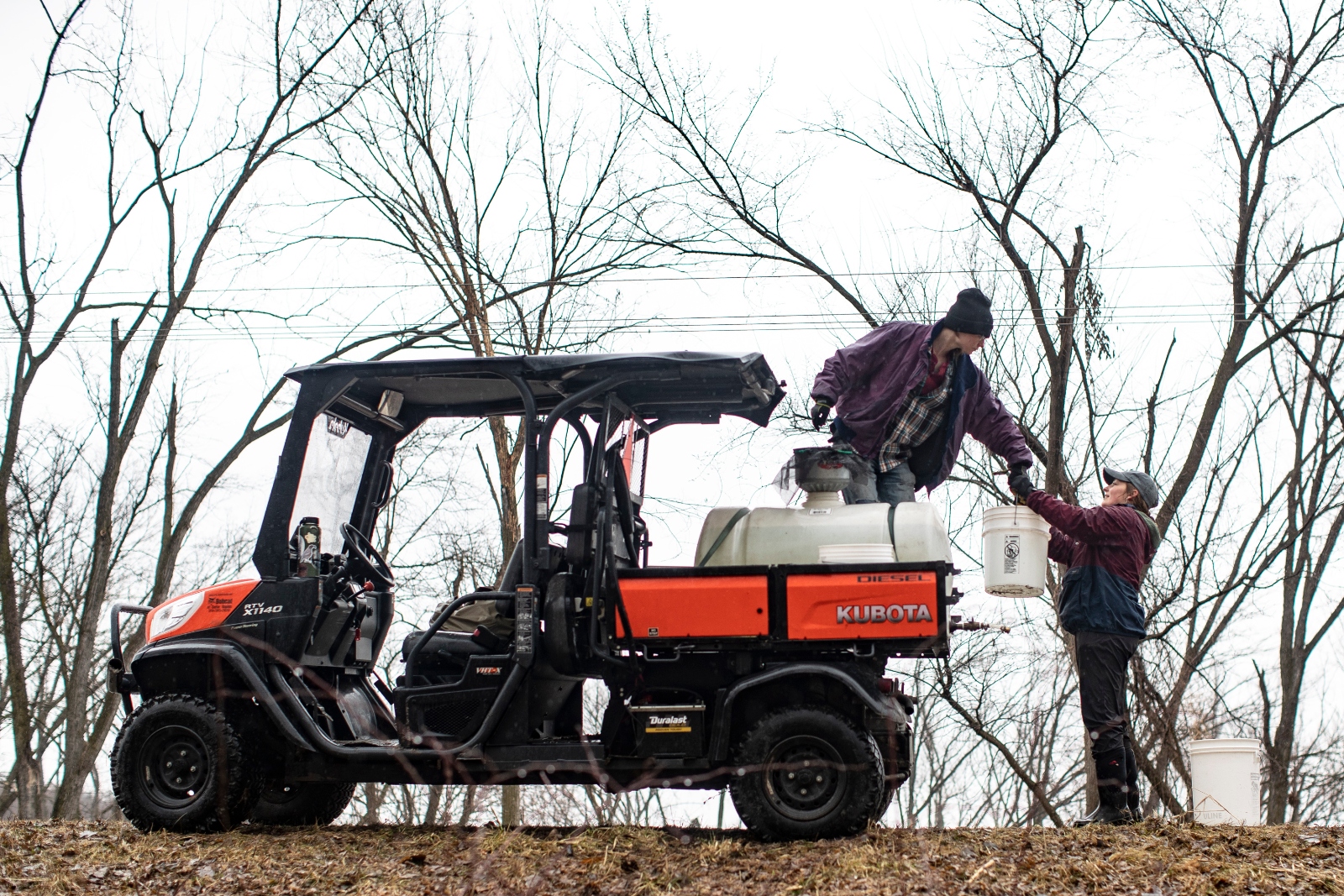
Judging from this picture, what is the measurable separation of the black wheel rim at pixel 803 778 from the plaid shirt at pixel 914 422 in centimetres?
159

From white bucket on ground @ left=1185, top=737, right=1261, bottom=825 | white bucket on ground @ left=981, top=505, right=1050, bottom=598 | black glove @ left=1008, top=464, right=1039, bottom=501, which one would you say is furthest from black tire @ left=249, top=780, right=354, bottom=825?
white bucket on ground @ left=1185, top=737, right=1261, bottom=825

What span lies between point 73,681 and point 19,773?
1336 mm

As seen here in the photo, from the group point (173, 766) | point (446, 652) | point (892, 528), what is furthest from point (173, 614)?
point (892, 528)

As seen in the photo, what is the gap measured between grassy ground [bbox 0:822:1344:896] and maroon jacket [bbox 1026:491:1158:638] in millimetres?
1016

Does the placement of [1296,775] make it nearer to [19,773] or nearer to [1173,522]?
[1173,522]

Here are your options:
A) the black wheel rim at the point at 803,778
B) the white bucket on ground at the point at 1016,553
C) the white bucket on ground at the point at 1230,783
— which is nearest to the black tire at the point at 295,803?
the black wheel rim at the point at 803,778

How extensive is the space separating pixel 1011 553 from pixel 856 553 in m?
1.00

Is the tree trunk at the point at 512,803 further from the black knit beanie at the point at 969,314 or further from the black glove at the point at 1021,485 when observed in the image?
the black knit beanie at the point at 969,314

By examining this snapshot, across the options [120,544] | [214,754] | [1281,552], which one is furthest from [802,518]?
[120,544]

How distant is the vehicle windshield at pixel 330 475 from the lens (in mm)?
6738

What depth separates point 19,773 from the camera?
624 inches

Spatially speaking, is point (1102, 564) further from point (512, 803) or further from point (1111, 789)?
point (512, 803)

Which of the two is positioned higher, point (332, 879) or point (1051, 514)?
point (1051, 514)

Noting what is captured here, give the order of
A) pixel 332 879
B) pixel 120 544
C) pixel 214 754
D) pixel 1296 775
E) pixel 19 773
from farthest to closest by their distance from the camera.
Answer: pixel 120 544 < pixel 1296 775 < pixel 19 773 < pixel 214 754 < pixel 332 879
